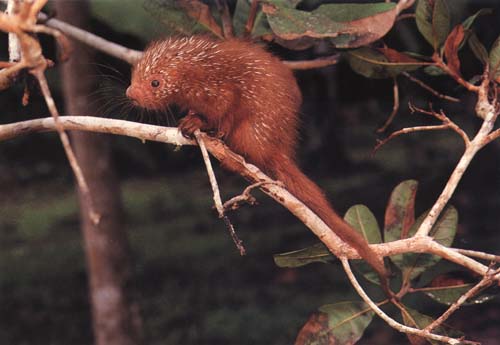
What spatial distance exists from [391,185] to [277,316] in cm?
359

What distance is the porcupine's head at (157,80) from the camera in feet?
8.60

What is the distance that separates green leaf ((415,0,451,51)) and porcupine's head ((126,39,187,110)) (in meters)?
0.89

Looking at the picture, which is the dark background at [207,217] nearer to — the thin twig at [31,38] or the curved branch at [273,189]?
the curved branch at [273,189]

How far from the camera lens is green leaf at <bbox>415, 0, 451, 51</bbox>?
267 cm

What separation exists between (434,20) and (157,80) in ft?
3.33

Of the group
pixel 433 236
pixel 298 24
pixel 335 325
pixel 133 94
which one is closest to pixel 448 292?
pixel 433 236

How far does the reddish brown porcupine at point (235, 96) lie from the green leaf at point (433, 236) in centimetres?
45

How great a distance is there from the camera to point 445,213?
9.07ft

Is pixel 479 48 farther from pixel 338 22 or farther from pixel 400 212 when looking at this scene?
pixel 400 212

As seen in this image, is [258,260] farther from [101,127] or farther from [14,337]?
[101,127]

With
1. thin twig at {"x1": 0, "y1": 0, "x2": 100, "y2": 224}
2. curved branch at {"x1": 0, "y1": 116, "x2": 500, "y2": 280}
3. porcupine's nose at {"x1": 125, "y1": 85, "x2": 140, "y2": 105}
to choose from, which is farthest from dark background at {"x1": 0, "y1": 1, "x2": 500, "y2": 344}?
thin twig at {"x1": 0, "y1": 0, "x2": 100, "y2": 224}

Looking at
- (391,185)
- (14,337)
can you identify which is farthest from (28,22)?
(391,185)

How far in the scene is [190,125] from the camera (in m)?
2.42

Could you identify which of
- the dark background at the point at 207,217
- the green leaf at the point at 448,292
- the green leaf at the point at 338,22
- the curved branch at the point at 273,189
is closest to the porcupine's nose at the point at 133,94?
the dark background at the point at 207,217
